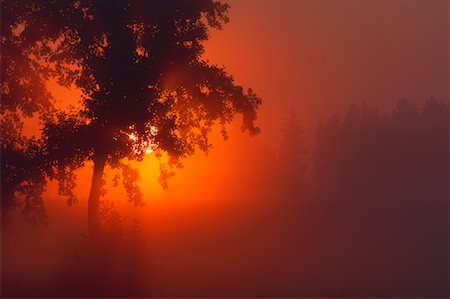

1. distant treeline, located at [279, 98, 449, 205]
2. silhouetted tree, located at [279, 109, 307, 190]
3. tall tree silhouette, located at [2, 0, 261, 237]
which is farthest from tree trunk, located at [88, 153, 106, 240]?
silhouetted tree, located at [279, 109, 307, 190]

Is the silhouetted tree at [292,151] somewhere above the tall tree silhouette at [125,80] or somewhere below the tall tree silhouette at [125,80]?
above

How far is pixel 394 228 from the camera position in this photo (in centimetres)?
4519

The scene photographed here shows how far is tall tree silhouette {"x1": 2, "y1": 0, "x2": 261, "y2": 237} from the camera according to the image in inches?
819

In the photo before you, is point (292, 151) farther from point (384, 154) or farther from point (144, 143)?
point (144, 143)

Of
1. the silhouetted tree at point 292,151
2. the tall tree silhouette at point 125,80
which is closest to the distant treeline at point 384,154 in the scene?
the silhouetted tree at point 292,151

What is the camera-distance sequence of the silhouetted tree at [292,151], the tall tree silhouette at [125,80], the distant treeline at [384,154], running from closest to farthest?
the tall tree silhouette at [125,80]
the distant treeline at [384,154]
the silhouetted tree at [292,151]

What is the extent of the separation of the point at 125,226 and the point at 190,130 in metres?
4.71

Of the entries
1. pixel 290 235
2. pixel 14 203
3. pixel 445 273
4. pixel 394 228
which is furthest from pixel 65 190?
pixel 394 228

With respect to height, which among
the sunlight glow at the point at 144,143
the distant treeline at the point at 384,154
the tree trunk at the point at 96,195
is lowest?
the tree trunk at the point at 96,195

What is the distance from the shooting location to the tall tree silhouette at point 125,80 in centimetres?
2080

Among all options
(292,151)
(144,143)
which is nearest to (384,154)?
(292,151)

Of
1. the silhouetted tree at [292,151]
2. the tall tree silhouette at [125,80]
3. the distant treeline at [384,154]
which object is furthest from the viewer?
the silhouetted tree at [292,151]

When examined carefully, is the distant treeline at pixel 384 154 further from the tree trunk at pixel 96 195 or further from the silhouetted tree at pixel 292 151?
the tree trunk at pixel 96 195

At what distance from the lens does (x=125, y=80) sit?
20.8 m
